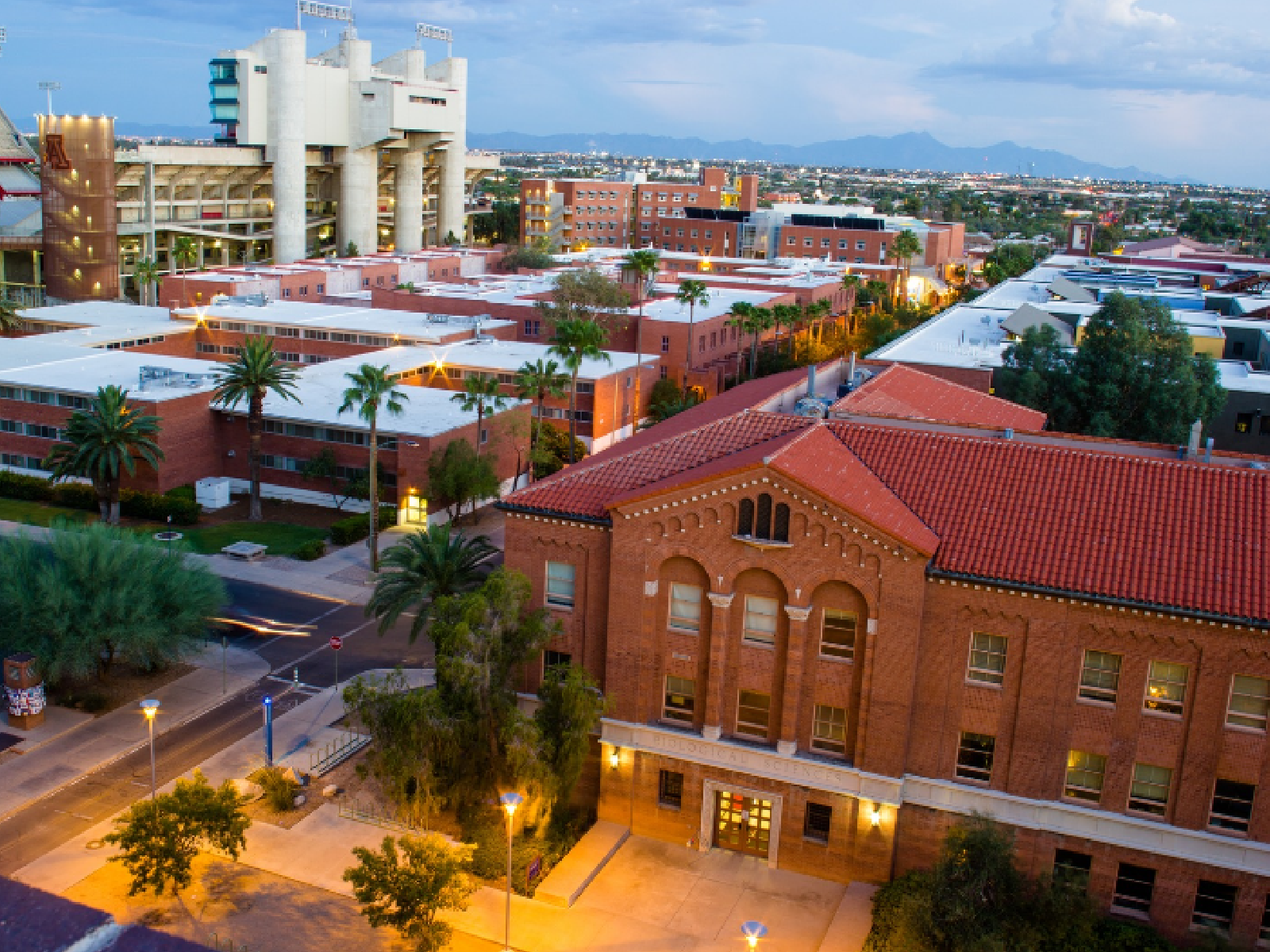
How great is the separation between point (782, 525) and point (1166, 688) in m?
9.52

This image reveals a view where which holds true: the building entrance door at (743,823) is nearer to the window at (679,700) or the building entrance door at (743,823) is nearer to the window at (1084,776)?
the window at (679,700)

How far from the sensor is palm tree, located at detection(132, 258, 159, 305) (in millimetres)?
113625

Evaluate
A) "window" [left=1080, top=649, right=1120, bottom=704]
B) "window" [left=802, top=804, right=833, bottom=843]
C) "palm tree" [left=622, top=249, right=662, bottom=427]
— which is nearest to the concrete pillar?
"palm tree" [left=622, top=249, right=662, bottom=427]

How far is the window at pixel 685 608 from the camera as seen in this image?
30.8 metres

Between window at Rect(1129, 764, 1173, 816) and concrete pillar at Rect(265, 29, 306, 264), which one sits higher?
concrete pillar at Rect(265, 29, 306, 264)

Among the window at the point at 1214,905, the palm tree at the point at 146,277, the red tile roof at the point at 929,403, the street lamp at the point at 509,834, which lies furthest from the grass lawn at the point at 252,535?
the palm tree at the point at 146,277

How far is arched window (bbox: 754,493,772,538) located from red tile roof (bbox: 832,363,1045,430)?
32.5 feet

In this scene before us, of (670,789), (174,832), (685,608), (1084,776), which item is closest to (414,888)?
(174,832)

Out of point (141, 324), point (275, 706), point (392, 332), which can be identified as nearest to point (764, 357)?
point (392, 332)

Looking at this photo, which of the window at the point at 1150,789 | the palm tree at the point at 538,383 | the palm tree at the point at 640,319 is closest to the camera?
the window at the point at 1150,789

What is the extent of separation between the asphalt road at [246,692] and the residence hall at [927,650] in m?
12.8

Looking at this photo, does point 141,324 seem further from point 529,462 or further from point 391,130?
point 391,130

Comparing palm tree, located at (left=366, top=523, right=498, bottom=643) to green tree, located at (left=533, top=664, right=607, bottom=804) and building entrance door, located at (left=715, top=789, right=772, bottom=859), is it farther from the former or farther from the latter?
building entrance door, located at (left=715, top=789, right=772, bottom=859)

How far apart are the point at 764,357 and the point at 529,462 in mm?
41626
